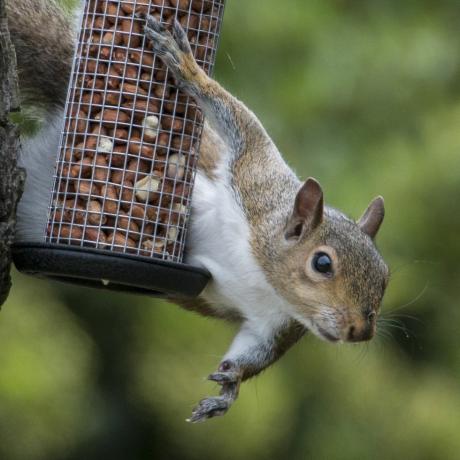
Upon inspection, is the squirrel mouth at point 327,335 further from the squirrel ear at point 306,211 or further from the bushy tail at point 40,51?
the bushy tail at point 40,51

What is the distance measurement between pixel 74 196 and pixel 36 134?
46 centimetres

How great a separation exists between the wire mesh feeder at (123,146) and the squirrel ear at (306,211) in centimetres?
31

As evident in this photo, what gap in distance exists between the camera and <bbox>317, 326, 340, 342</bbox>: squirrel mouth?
13.8ft

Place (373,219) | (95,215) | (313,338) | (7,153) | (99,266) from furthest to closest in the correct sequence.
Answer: (313,338)
(373,219)
(95,215)
(99,266)
(7,153)

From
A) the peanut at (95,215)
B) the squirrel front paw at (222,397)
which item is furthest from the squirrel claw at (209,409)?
the peanut at (95,215)

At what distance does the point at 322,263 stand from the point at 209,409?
54cm

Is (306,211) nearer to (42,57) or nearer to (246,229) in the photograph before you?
(246,229)

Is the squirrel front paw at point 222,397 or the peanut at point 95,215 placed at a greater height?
the peanut at point 95,215

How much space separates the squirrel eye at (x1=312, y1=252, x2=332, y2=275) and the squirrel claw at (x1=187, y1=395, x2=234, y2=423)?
0.47 metres

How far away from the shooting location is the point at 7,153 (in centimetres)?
373

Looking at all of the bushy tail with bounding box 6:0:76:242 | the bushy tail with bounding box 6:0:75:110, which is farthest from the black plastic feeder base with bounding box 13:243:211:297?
the bushy tail with bounding box 6:0:75:110

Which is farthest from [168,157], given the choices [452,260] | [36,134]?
[452,260]

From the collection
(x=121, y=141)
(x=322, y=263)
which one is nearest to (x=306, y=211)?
(x=322, y=263)

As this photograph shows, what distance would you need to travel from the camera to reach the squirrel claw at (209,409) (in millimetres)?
4154
